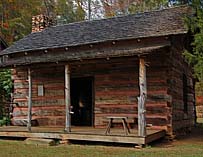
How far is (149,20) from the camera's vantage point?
52.8 ft

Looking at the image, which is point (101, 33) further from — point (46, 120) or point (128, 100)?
point (46, 120)

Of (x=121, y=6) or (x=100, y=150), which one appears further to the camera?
(x=121, y=6)

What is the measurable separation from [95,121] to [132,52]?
14.4ft

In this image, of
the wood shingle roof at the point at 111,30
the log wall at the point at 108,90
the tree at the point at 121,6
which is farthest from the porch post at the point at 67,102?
the tree at the point at 121,6

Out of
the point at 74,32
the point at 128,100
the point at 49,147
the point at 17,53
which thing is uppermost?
the point at 74,32

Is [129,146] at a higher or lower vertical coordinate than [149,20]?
lower

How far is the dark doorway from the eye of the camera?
59.8 feet

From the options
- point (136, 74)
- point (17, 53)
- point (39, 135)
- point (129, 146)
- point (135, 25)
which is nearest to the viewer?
point (129, 146)

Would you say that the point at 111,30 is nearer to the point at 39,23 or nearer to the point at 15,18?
the point at 39,23

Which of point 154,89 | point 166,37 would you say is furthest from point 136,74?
point 166,37

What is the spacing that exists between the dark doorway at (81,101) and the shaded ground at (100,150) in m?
5.22

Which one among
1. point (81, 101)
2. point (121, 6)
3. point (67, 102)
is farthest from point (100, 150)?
point (121, 6)

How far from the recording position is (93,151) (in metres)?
11.2

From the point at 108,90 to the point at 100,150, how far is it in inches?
163
